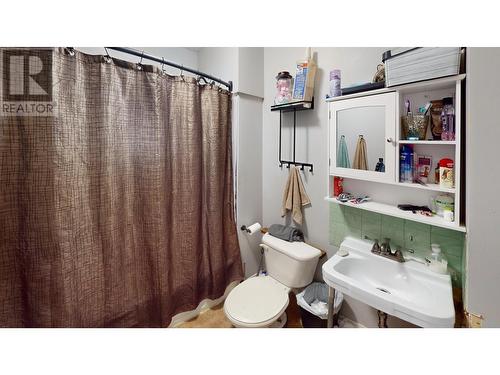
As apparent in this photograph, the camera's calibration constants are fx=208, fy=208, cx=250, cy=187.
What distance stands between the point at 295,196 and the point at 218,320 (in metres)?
1.00

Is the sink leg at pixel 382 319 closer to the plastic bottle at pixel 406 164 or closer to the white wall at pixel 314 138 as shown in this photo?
the white wall at pixel 314 138

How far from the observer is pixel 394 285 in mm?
1070

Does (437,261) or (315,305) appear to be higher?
(437,261)

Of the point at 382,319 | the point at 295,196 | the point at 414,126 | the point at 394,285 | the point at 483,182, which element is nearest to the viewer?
the point at 483,182

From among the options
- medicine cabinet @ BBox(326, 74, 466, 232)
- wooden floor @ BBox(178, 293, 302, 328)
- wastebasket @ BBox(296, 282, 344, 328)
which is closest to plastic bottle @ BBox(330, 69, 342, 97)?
medicine cabinet @ BBox(326, 74, 466, 232)

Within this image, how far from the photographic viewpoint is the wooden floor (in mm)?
1391

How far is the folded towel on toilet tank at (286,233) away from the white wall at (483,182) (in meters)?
0.80

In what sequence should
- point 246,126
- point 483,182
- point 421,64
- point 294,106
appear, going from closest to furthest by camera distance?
point 483,182
point 421,64
point 294,106
point 246,126

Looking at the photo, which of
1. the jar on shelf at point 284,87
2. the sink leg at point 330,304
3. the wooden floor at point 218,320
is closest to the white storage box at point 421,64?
the jar on shelf at point 284,87

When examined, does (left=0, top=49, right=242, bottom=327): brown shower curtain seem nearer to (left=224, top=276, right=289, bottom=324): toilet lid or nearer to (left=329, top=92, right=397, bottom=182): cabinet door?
(left=224, top=276, right=289, bottom=324): toilet lid

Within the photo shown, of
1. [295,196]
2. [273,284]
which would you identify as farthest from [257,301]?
[295,196]

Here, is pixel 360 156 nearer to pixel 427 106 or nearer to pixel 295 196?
pixel 427 106

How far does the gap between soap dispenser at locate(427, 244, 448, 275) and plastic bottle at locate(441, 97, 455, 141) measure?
50cm
